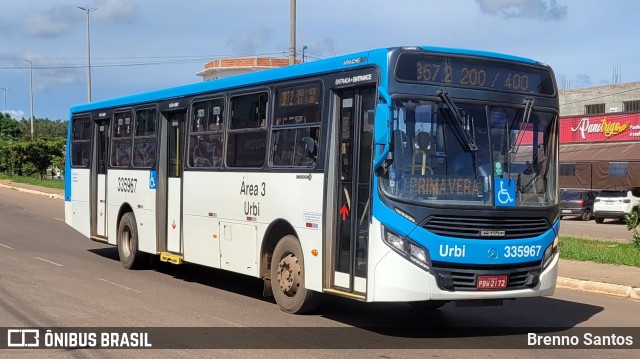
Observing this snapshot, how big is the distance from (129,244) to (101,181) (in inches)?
75.9

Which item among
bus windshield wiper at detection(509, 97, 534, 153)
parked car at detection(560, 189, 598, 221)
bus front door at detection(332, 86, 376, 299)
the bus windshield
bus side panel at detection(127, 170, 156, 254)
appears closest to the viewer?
the bus windshield

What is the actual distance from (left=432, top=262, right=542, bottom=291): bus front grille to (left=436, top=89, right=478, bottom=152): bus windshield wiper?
4.27 ft

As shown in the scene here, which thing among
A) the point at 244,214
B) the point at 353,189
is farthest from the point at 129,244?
Answer: the point at 353,189

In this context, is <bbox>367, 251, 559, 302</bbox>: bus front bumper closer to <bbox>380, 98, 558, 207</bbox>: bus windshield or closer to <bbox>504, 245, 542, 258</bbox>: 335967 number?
<bbox>504, 245, 542, 258</bbox>: 335967 number

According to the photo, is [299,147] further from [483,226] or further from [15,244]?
[15,244]

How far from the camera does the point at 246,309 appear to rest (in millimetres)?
10508

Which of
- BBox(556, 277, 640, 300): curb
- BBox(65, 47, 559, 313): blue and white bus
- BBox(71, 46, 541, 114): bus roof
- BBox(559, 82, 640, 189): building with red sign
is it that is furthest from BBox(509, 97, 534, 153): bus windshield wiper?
BBox(559, 82, 640, 189): building with red sign

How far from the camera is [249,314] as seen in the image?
33.1 ft

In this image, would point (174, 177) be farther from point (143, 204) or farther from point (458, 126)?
point (458, 126)

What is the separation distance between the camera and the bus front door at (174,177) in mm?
13109

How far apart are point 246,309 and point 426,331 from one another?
2592 mm

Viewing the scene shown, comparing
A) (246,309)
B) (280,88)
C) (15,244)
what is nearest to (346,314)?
(246,309)

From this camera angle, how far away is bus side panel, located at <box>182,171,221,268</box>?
11.9m

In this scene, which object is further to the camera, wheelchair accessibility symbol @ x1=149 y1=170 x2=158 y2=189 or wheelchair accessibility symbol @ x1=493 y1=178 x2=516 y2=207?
wheelchair accessibility symbol @ x1=149 y1=170 x2=158 y2=189
